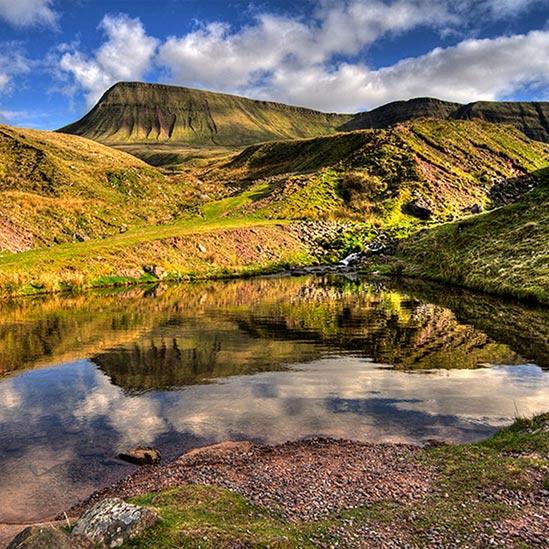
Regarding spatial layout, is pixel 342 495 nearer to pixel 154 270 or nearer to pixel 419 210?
pixel 154 270

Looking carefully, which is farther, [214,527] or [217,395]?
[217,395]

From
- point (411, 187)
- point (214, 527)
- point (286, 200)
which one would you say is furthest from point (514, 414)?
point (411, 187)

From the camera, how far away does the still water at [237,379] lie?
17.4 metres

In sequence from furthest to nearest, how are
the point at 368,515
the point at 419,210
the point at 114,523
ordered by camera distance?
the point at 419,210, the point at 368,515, the point at 114,523

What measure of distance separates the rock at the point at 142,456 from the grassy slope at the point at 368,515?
11.2 ft

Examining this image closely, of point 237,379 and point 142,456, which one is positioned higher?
point 142,456

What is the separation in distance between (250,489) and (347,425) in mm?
6565

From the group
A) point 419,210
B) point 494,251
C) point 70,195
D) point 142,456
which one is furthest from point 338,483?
point 419,210

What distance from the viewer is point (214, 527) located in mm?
10414

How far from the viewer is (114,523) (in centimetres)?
981

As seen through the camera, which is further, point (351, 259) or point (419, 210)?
point (419, 210)

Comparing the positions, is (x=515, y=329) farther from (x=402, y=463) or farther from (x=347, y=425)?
(x=402, y=463)

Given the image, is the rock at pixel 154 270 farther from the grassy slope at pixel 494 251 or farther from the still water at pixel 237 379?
the grassy slope at pixel 494 251

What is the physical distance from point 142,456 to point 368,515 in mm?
7880
